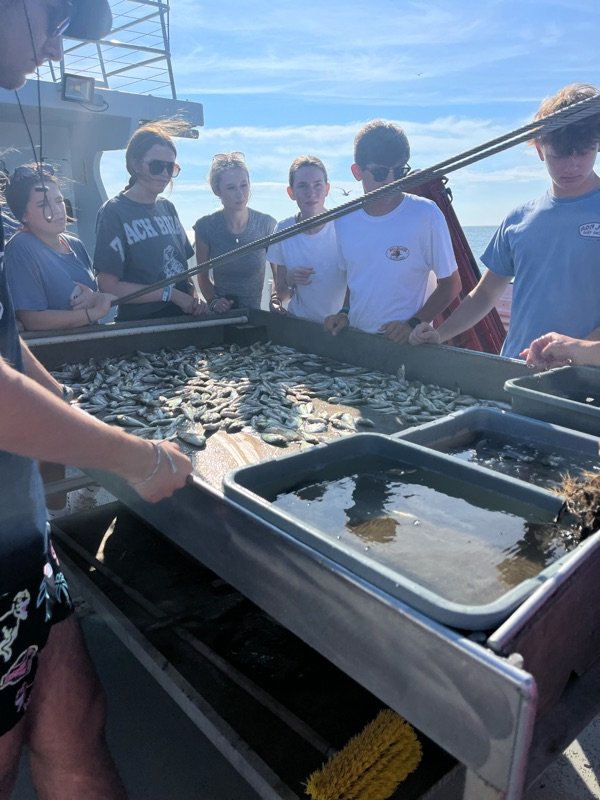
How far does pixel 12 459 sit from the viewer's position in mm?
1544

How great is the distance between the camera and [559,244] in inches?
131

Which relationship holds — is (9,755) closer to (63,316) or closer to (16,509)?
(16,509)

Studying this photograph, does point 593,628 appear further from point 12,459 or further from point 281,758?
point 12,459

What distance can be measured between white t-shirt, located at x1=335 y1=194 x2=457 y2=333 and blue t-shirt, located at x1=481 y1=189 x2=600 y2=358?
602mm

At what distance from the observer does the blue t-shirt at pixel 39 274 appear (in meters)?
4.00

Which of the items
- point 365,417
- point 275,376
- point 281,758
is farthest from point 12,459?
point 275,376

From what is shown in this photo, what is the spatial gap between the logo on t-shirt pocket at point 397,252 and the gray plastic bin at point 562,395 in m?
1.86

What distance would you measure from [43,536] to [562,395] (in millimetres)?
2054

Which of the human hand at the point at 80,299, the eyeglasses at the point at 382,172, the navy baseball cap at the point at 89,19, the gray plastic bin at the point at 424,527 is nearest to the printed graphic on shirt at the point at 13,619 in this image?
the gray plastic bin at the point at 424,527

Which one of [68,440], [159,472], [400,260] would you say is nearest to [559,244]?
[400,260]

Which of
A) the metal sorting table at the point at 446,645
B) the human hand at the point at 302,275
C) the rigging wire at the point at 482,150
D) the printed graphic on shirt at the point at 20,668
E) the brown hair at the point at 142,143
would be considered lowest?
the printed graphic on shirt at the point at 20,668

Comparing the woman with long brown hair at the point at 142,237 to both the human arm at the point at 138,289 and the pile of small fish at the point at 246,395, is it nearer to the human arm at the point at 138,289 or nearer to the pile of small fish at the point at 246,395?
the human arm at the point at 138,289

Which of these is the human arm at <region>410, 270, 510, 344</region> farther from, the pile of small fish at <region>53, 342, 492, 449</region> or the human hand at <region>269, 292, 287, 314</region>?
the human hand at <region>269, 292, 287, 314</region>

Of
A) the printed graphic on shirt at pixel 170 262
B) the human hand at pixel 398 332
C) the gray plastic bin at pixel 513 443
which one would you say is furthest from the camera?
the printed graphic on shirt at pixel 170 262
